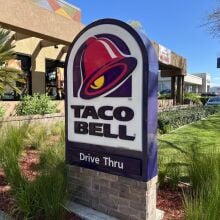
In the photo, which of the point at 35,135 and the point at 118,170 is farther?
the point at 35,135

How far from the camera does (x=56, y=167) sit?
462 cm

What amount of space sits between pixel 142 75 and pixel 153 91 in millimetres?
262

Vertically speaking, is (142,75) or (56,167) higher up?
(142,75)

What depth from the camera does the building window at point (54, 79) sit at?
56.3ft

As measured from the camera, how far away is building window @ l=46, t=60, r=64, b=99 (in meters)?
17.2

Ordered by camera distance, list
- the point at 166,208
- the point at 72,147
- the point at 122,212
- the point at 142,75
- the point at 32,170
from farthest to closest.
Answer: the point at 32,170 < the point at 72,147 < the point at 166,208 < the point at 122,212 < the point at 142,75

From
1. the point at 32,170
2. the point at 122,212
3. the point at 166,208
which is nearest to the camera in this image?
the point at 122,212

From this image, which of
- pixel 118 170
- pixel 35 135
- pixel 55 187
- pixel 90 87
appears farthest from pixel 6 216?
pixel 35 135

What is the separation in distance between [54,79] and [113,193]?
567 inches

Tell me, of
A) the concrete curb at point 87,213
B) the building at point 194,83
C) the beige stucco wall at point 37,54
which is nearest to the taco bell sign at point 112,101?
the concrete curb at point 87,213

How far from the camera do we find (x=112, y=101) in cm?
388

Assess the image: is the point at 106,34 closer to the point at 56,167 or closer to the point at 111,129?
the point at 111,129

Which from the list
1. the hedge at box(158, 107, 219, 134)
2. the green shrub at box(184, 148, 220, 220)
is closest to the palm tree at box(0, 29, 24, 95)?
the hedge at box(158, 107, 219, 134)

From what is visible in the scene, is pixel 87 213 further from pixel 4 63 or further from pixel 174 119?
pixel 174 119
